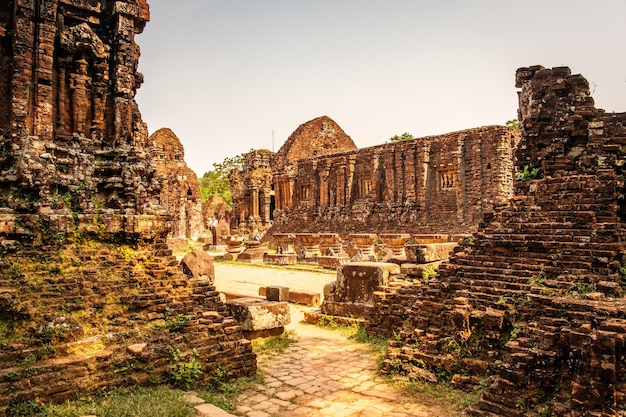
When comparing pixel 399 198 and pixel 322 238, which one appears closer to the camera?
pixel 322 238

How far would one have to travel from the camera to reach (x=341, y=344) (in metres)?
8.84

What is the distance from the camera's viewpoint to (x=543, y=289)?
20.4ft

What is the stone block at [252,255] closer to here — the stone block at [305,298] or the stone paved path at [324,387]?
the stone block at [305,298]

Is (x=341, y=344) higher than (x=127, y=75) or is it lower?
lower

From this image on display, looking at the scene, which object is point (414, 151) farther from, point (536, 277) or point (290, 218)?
point (536, 277)

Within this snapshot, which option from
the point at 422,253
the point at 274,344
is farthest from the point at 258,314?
the point at 422,253

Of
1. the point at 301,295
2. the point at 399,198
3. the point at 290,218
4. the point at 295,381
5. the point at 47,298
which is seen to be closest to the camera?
the point at 47,298

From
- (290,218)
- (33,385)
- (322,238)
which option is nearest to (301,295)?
(33,385)

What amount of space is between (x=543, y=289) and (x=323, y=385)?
3.17m

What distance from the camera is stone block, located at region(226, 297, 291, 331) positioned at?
849cm

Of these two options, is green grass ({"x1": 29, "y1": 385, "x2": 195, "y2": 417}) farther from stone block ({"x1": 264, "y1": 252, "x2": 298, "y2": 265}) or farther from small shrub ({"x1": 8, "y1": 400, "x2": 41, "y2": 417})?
stone block ({"x1": 264, "y1": 252, "x2": 298, "y2": 265})

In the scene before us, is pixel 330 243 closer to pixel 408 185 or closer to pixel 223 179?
pixel 408 185

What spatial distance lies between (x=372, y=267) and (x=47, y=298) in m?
6.08

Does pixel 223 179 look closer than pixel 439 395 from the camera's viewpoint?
No
